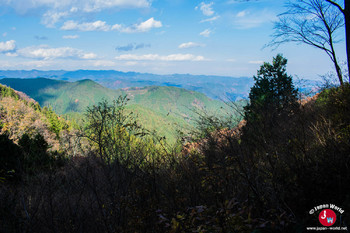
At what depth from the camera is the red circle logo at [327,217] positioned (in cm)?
236

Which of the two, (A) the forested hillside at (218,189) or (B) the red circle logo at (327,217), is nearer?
(B) the red circle logo at (327,217)

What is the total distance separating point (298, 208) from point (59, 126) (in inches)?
2404

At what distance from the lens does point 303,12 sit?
31.7 ft

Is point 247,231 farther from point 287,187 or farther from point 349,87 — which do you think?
point 349,87

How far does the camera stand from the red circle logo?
2.36 metres

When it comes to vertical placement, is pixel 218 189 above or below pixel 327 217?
below

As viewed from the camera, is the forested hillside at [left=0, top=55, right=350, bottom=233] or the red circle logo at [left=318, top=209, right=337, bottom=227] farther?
the forested hillside at [left=0, top=55, right=350, bottom=233]

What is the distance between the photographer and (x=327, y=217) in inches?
95.6
